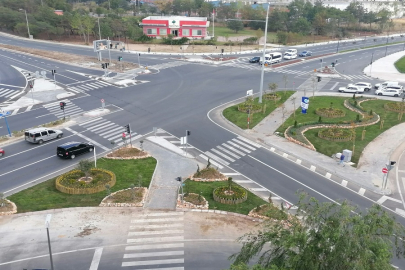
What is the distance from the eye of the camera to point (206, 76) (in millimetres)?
68312

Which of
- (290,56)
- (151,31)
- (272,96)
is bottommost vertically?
(272,96)

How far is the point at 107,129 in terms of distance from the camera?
4253 cm

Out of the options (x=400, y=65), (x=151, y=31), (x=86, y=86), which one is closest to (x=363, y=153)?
(x=86, y=86)

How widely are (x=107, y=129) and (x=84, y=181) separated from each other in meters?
13.2

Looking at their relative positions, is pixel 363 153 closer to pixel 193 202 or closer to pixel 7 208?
pixel 193 202

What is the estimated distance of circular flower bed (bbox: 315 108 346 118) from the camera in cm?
4631

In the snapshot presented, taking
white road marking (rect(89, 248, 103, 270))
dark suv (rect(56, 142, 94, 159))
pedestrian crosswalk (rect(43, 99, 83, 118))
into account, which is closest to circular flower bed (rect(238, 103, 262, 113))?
dark suv (rect(56, 142, 94, 159))

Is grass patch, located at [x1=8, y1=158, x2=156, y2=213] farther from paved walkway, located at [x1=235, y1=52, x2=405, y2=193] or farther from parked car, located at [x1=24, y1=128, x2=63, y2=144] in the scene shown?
paved walkway, located at [x1=235, y1=52, x2=405, y2=193]

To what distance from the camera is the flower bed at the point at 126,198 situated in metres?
27.7

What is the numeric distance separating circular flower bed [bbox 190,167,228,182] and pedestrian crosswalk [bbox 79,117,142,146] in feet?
36.4

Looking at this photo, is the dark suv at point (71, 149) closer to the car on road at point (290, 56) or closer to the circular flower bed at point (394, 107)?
the circular flower bed at point (394, 107)

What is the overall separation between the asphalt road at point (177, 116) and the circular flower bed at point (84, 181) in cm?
252

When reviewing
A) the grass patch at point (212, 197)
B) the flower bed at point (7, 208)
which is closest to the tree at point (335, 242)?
the grass patch at point (212, 197)

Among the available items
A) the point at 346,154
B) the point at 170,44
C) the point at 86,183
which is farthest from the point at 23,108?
the point at 170,44
